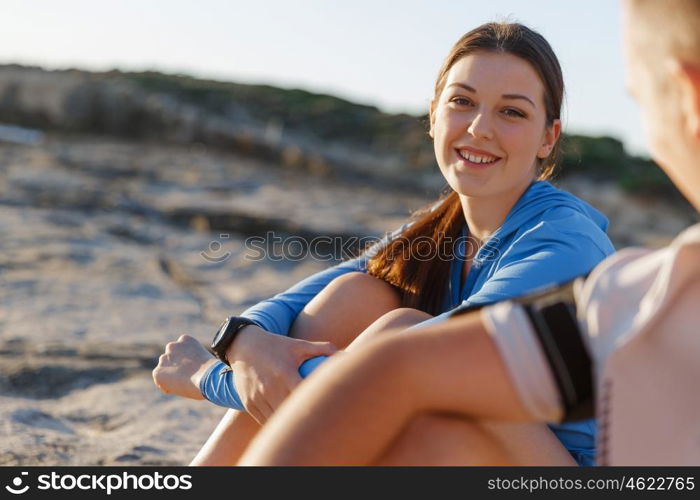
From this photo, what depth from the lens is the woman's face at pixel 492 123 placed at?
2.56 metres

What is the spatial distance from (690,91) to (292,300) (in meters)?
1.79

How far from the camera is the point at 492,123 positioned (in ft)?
8.42

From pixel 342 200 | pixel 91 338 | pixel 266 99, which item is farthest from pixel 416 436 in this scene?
pixel 266 99

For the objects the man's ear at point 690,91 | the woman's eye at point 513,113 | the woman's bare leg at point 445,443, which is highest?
the man's ear at point 690,91

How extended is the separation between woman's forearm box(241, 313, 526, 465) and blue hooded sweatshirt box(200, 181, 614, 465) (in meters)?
0.84

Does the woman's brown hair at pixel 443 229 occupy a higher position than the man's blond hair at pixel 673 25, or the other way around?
the man's blond hair at pixel 673 25

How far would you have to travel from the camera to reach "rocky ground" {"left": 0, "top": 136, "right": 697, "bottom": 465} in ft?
10.4

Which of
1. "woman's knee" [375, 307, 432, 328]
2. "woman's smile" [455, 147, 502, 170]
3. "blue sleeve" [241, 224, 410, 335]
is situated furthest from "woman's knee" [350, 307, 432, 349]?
"woman's smile" [455, 147, 502, 170]

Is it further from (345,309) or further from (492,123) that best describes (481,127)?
(345,309)
